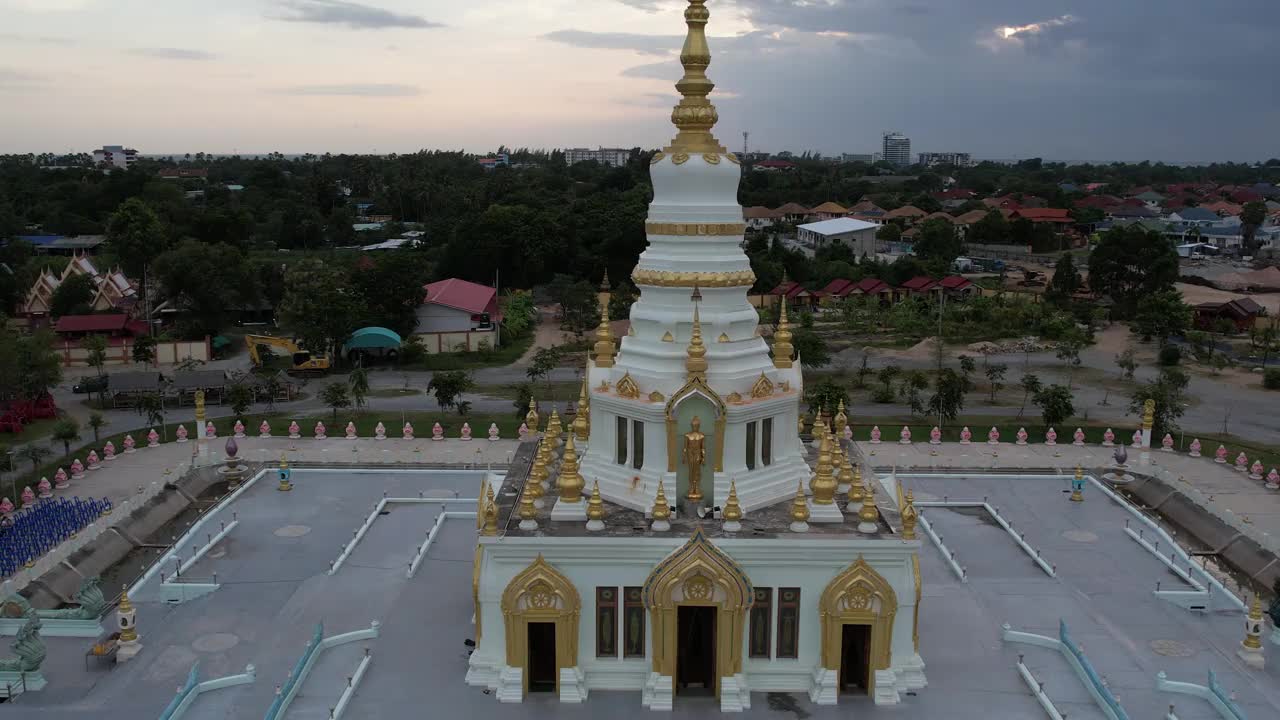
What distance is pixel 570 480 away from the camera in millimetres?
16797

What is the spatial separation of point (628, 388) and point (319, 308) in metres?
31.1

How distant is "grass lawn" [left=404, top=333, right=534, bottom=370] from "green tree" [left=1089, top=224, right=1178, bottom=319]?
3791cm

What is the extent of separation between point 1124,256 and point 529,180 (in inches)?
2666

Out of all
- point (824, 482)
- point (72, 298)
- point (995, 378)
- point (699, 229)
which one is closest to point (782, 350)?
point (699, 229)

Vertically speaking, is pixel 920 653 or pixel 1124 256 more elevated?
pixel 1124 256

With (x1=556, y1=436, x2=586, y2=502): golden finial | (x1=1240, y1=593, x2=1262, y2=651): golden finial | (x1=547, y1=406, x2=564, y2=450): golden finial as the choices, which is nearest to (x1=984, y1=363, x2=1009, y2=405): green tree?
(x1=1240, y1=593, x2=1262, y2=651): golden finial

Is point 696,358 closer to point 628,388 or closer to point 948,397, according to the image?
point 628,388

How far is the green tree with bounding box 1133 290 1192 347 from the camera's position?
4916 centimetres

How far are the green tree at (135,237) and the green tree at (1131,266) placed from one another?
58912 millimetres

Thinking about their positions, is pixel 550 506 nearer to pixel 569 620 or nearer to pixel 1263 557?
pixel 569 620

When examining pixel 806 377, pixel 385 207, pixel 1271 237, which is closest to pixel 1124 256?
pixel 806 377

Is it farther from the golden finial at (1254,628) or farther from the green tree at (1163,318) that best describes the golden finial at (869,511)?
the green tree at (1163,318)

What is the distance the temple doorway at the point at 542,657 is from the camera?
16438 millimetres

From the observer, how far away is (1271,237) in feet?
317
